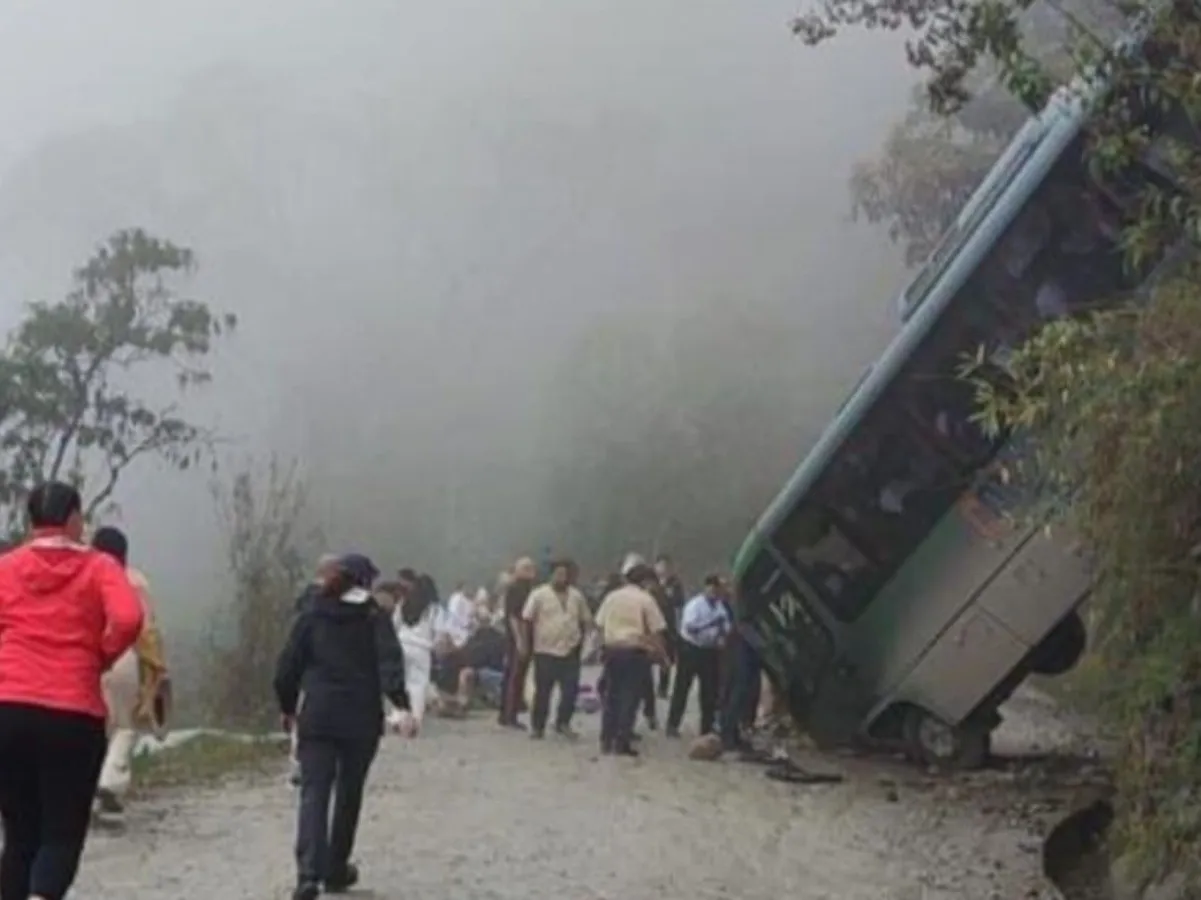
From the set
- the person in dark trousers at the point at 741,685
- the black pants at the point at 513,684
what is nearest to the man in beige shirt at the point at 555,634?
the black pants at the point at 513,684

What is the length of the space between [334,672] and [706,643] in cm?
873

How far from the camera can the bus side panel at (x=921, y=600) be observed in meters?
13.9

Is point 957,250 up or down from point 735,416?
up

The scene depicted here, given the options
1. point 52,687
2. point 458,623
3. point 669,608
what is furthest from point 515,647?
point 52,687

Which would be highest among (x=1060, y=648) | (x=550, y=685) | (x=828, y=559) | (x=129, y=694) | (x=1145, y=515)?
(x=1145, y=515)

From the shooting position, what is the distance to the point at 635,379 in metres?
61.0

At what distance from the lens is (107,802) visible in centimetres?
1091

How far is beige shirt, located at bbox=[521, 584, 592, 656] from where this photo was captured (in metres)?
16.4

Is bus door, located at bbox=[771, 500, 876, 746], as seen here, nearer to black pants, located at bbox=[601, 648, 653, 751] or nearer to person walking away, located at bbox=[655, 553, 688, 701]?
black pants, located at bbox=[601, 648, 653, 751]

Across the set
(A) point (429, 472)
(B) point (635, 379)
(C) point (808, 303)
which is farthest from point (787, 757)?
(C) point (808, 303)

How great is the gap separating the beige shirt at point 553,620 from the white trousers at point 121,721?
5.92 metres

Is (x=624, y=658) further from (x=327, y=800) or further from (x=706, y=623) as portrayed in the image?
(x=327, y=800)

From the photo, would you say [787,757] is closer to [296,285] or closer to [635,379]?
[635,379]

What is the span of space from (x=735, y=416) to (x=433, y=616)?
3887cm
